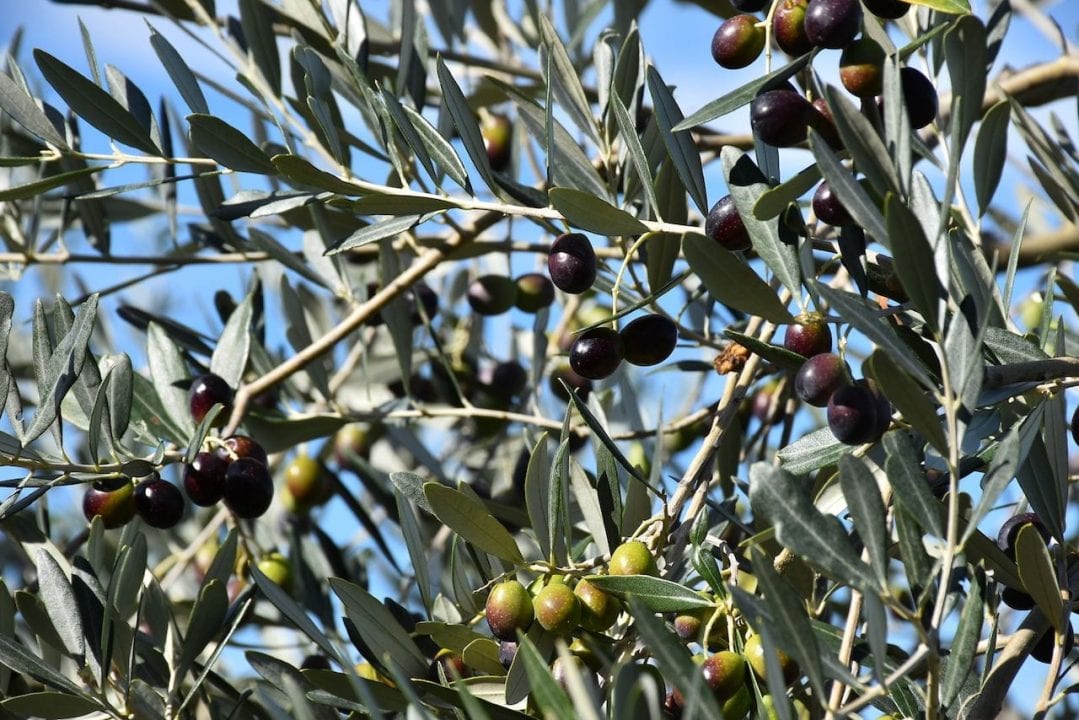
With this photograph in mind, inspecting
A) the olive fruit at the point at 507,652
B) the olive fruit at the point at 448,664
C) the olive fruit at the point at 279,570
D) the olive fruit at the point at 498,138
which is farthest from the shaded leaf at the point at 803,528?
the olive fruit at the point at 498,138

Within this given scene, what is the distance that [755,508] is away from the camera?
2.76 ft

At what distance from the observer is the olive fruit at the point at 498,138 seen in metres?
2.68

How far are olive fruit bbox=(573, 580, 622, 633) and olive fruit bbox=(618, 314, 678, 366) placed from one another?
9.8 inches

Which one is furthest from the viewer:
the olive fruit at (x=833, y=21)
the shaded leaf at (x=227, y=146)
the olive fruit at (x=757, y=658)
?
the shaded leaf at (x=227, y=146)

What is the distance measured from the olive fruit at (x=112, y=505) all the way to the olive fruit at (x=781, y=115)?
833 millimetres

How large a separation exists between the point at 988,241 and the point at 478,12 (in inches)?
47.2

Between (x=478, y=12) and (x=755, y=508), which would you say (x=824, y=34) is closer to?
(x=755, y=508)

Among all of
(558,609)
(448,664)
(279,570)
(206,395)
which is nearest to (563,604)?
(558,609)

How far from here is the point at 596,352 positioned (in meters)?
1.16

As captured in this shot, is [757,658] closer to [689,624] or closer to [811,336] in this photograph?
[689,624]

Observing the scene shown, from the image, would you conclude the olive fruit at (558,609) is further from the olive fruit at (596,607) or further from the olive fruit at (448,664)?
the olive fruit at (448,664)

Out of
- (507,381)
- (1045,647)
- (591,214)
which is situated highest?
(591,214)

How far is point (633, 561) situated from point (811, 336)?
28cm

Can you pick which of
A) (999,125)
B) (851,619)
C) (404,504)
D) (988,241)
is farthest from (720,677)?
(988,241)
